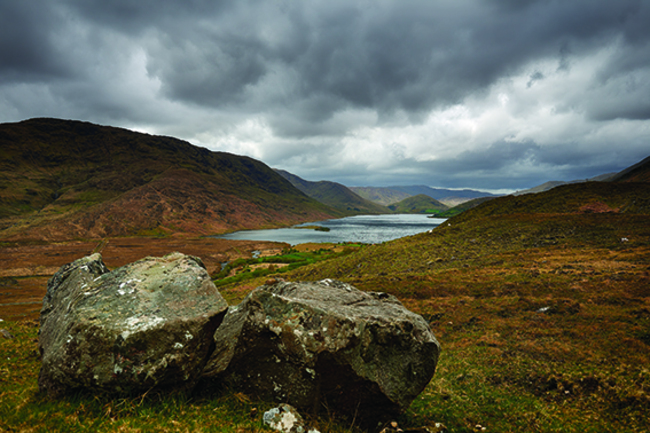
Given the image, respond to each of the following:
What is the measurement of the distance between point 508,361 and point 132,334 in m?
16.6

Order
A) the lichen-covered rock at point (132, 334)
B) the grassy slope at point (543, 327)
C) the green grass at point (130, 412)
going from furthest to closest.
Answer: the grassy slope at point (543, 327) < the lichen-covered rock at point (132, 334) < the green grass at point (130, 412)

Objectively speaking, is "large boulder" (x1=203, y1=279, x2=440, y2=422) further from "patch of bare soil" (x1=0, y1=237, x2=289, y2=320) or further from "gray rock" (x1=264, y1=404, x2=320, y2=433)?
"patch of bare soil" (x1=0, y1=237, x2=289, y2=320)

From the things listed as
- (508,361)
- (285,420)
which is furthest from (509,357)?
(285,420)

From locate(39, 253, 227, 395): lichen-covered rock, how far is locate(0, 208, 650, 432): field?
46 cm

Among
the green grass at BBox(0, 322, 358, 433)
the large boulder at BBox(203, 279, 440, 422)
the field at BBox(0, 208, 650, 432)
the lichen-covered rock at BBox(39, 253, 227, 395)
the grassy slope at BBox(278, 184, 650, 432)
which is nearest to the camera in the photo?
the green grass at BBox(0, 322, 358, 433)

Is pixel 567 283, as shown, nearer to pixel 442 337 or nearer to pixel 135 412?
pixel 442 337

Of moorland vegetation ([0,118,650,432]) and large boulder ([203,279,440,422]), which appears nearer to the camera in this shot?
moorland vegetation ([0,118,650,432])

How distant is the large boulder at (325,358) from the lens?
778cm

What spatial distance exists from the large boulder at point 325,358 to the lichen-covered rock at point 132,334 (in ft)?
3.93

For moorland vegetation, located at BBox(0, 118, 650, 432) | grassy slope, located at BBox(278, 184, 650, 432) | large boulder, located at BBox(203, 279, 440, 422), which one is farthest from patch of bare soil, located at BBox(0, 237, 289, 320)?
grassy slope, located at BBox(278, 184, 650, 432)

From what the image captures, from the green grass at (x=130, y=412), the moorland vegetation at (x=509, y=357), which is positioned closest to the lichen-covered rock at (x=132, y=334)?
the green grass at (x=130, y=412)

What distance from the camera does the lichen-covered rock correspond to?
668 cm

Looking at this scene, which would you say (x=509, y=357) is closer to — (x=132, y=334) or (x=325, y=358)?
(x=325, y=358)

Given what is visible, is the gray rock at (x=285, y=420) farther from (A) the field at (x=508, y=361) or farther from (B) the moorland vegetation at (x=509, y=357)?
(A) the field at (x=508, y=361)
